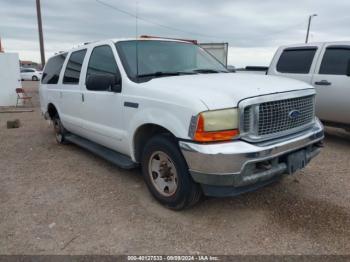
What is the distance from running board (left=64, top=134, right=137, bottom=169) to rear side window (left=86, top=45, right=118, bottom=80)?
1135 millimetres

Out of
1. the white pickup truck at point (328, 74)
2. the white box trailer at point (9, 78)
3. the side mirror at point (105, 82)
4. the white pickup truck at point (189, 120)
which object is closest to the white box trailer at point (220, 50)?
the white pickup truck at point (328, 74)

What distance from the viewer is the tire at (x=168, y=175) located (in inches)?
125

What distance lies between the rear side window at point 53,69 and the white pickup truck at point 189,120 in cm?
143

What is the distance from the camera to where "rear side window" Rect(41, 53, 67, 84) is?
6055mm

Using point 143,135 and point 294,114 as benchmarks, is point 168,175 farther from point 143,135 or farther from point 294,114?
point 294,114

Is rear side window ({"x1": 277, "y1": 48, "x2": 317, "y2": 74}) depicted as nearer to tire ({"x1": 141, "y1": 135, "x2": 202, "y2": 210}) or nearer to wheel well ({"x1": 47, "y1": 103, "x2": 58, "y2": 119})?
tire ({"x1": 141, "y1": 135, "x2": 202, "y2": 210})

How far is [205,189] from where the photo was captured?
3.04 meters

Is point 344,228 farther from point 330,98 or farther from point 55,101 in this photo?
point 55,101

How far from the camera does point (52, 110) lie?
21.6 ft

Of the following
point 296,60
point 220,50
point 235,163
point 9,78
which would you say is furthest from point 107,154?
point 9,78

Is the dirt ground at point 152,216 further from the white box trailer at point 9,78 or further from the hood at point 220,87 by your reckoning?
the white box trailer at point 9,78

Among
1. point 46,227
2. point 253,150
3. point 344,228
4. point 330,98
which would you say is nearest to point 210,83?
point 253,150

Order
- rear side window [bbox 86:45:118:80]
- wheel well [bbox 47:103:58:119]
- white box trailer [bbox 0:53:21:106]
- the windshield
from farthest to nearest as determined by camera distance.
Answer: white box trailer [bbox 0:53:21:106], wheel well [bbox 47:103:58:119], rear side window [bbox 86:45:118:80], the windshield

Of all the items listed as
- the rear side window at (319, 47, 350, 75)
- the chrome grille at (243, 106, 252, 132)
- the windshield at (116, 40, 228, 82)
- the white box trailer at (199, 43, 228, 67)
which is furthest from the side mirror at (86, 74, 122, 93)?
the white box trailer at (199, 43, 228, 67)
